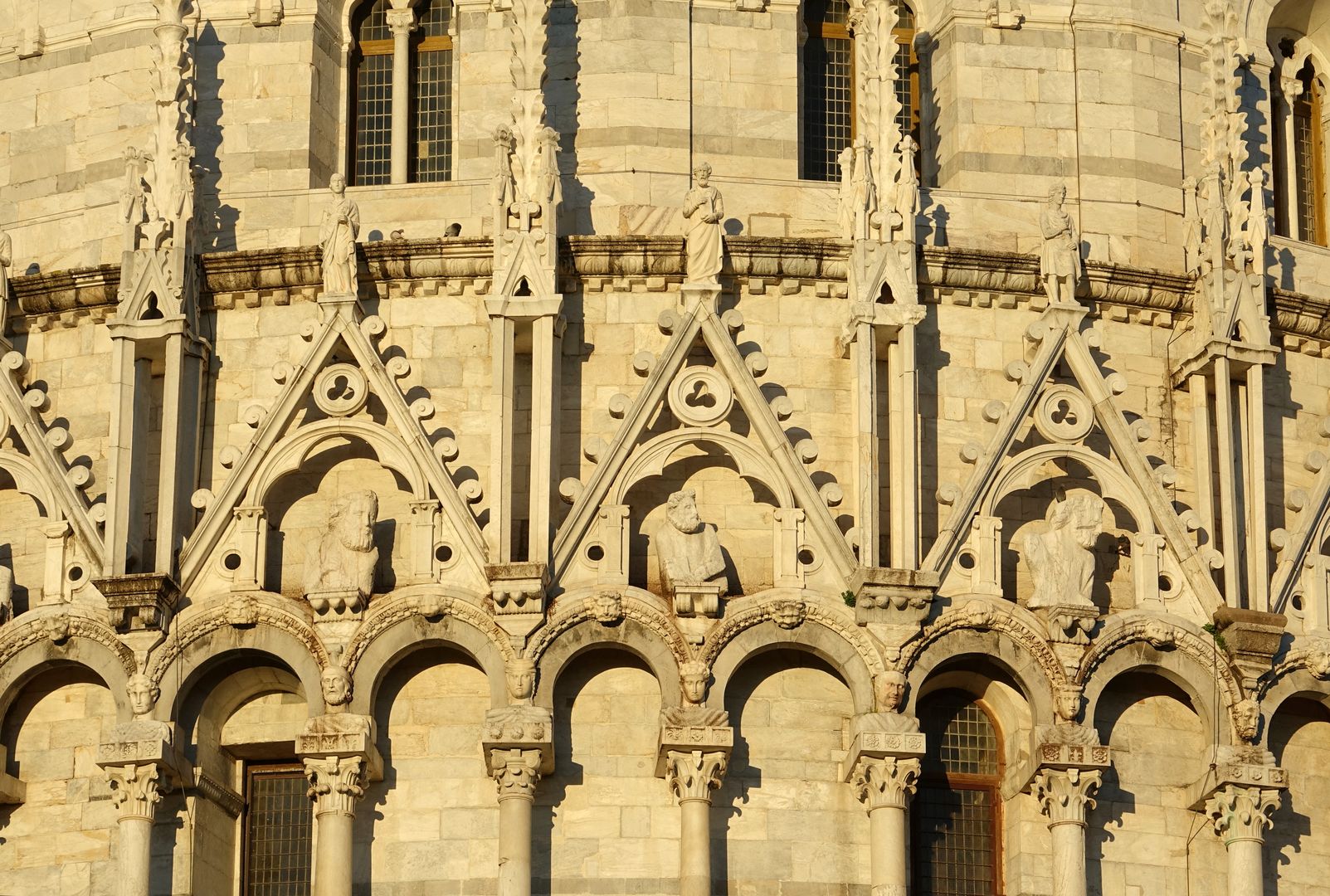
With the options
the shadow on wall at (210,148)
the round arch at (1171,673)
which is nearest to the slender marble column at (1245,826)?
the round arch at (1171,673)

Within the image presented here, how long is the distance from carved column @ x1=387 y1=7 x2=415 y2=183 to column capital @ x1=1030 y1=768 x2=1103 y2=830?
25.8 ft

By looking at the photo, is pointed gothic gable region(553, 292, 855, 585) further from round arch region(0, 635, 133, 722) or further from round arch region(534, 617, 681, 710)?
round arch region(0, 635, 133, 722)

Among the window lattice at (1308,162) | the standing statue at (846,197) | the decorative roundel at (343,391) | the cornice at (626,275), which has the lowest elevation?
the decorative roundel at (343,391)

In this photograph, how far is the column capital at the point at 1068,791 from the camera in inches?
1133

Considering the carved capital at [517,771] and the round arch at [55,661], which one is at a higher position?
the round arch at [55,661]

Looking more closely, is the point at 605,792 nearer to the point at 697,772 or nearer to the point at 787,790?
the point at 697,772

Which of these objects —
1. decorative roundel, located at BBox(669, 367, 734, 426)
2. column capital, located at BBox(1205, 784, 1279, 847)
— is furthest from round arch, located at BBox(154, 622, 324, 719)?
column capital, located at BBox(1205, 784, 1279, 847)

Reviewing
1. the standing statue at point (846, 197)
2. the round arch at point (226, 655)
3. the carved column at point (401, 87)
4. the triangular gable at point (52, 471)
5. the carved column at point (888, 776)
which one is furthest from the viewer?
the carved column at point (401, 87)

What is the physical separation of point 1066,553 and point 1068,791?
199 centimetres

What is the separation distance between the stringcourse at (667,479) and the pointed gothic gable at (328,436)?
0.04 meters

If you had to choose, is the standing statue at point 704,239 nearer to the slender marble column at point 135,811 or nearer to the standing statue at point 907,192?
the standing statue at point 907,192

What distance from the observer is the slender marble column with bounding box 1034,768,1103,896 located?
94.1ft

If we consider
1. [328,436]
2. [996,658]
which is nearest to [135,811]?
[328,436]

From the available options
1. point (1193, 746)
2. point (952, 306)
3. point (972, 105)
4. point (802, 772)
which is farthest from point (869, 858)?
point (972, 105)
